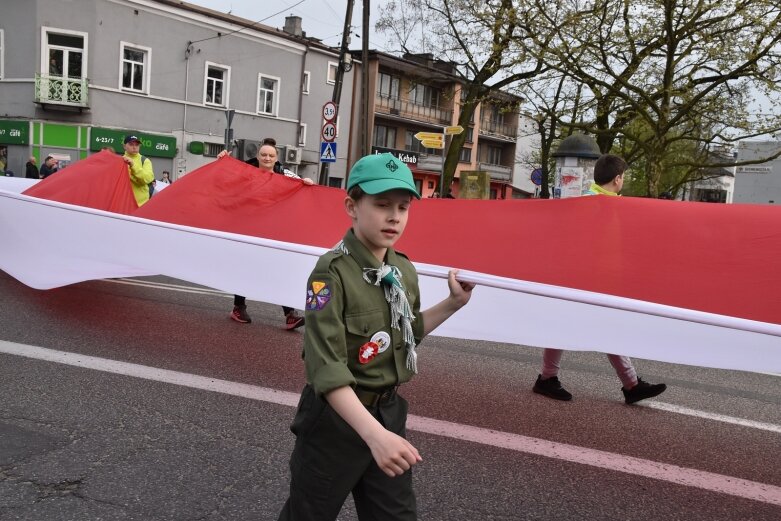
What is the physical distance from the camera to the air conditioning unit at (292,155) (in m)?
37.0

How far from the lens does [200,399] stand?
456 cm

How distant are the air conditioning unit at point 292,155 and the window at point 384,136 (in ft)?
46.6

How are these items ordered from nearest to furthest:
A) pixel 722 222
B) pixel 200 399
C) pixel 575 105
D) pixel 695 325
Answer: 1. pixel 695 325
2. pixel 722 222
3. pixel 200 399
4. pixel 575 105

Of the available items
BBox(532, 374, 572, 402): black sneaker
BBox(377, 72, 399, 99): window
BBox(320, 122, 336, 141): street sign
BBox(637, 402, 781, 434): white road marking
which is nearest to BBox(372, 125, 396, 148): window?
BBox(377, 72, 399, 99): window

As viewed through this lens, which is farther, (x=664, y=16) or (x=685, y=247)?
(x=664, y=16)

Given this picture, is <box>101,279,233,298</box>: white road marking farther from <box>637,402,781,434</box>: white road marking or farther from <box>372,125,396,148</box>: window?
<box>372,125,396,148</box>: window

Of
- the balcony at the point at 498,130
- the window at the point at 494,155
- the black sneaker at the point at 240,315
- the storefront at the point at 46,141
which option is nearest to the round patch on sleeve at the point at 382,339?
the black sneaker at the point at 240,315

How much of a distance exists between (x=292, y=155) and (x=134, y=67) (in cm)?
915

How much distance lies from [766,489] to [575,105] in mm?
18449

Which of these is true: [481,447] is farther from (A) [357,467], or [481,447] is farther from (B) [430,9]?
(B) [430,9]

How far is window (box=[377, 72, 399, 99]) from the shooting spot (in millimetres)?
51056

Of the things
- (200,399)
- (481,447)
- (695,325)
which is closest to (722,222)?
(695,325)

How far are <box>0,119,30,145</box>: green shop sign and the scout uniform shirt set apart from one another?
3059 cm

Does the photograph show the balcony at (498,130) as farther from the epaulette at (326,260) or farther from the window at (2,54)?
the epaulette at (326,260)
